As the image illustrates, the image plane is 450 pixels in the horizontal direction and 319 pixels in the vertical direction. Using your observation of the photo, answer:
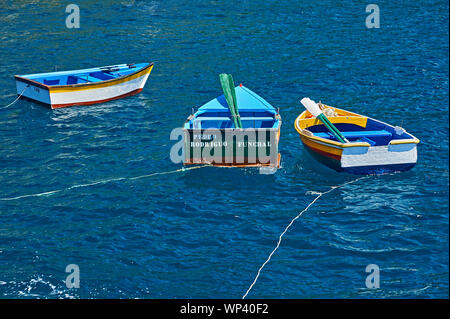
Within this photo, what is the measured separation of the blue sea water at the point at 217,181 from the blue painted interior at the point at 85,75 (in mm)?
1631

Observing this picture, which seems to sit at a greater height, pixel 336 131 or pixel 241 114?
pixel 241 114

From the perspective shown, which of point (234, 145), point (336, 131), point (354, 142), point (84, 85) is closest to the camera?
point (234, 145)

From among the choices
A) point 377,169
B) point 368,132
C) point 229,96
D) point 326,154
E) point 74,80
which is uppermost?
point 229,96

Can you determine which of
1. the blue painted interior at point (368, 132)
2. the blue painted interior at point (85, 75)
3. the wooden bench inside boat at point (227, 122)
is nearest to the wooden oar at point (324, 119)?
the blue painted interior at point (368, 132)

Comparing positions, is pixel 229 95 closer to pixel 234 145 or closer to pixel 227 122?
pixel 227 122

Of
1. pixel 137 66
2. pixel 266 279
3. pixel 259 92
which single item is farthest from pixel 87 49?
pixel 266 279

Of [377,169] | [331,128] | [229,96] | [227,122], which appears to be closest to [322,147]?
[331,128]

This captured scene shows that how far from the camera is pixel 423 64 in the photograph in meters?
44.9

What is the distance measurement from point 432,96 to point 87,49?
2241cm

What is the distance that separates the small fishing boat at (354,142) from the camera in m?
30.0

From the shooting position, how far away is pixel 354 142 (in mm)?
31062

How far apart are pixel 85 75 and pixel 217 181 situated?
13920 mm

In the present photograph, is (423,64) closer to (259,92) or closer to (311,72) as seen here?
(311,72)

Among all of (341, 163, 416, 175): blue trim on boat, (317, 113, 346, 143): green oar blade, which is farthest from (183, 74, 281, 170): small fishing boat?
(341, 163, 416, 175): blue trim on boat
